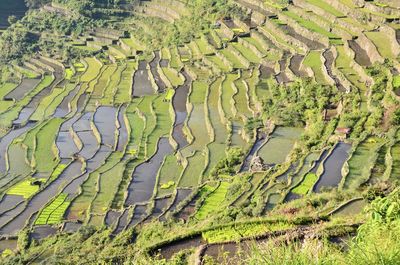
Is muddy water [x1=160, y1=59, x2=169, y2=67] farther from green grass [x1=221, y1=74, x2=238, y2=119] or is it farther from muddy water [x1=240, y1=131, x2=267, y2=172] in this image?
muddy water [x1=240, y1=131, x2=267, y2=172]

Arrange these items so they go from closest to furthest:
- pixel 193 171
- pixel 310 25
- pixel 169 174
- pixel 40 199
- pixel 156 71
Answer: pixel 193 171, pixel 169 174, pixel 40 199, pixel 310 25, pixel 156 71

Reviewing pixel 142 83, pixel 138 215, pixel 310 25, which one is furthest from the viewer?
pixel 142 83

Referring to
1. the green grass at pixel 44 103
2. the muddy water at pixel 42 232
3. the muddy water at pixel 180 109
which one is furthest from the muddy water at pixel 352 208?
the green grass at pixel 44 103

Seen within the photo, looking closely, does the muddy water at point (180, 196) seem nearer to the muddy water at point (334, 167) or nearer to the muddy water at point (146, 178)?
the muddy water at point (146, 178)

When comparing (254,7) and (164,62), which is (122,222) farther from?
(254,7)

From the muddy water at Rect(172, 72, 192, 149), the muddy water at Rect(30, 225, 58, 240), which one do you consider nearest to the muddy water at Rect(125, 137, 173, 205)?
the muddy water at Rect(172, 72, 192, 149)

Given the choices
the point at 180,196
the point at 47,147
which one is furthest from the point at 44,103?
the point at 180,196
